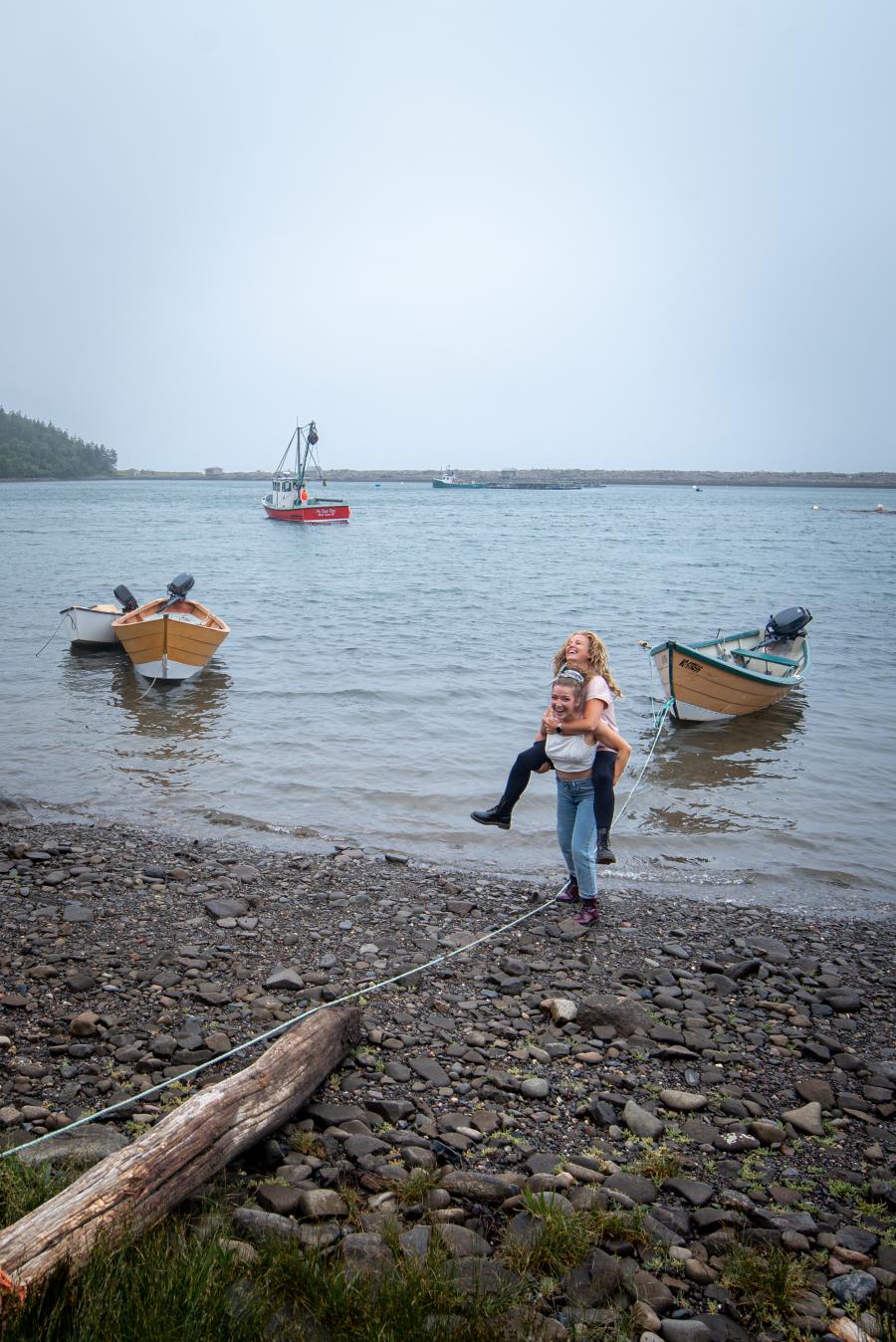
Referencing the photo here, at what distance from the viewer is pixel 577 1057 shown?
17.5 feet

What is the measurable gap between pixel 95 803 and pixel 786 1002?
26.4 feet

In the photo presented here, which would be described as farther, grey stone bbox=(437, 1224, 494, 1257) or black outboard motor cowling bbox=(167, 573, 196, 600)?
black outboard motor cowling bbox=(167, 573, 196, 600)

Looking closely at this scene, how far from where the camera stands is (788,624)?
18891 mm

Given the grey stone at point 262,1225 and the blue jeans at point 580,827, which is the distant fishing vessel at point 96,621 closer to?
the blue jeans at point 580,827

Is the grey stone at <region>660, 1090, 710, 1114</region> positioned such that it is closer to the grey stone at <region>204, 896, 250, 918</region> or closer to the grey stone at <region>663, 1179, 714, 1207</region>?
the grey stone at <region>663, 1179, 714, 1207</region>

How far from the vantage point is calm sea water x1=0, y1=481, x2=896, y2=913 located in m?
10.2

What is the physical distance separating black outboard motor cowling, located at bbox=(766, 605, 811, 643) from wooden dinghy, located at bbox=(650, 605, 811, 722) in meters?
0.64

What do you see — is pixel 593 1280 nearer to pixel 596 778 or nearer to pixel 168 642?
pixel 596 778

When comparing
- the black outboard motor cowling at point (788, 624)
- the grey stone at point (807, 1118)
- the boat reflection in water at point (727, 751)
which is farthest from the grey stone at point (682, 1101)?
the black outboard motor cowling at point (788, 624)

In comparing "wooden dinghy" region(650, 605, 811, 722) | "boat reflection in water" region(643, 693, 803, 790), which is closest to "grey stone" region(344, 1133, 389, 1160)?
"boat reflection in water" region(643, 693, 803, 790)

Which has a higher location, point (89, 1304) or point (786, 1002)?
point (89, 1304)

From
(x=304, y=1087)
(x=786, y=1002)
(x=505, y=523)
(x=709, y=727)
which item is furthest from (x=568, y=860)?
(x=505, y=523)

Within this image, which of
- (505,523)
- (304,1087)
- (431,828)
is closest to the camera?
(304,1087)

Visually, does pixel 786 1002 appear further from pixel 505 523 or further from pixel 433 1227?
pixel 505 523
